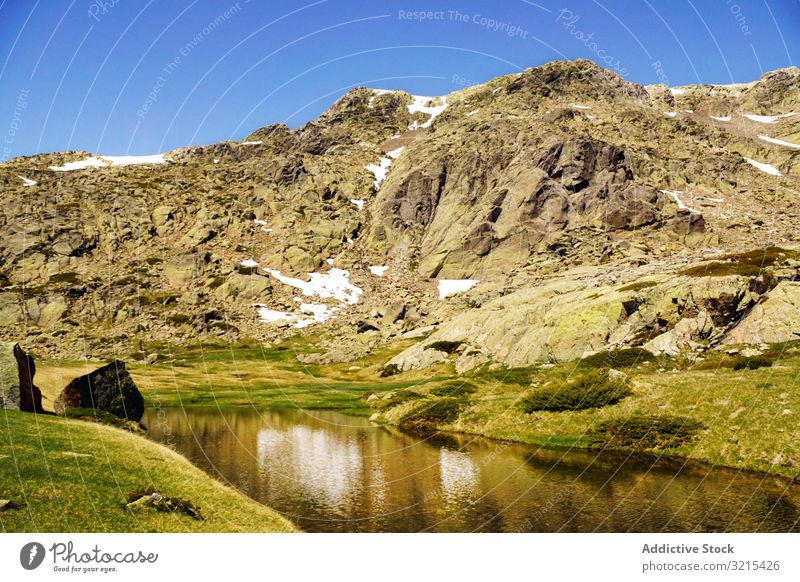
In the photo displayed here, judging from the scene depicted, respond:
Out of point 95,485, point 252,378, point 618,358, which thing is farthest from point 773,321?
point 252,378

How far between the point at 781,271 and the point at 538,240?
11604 cm

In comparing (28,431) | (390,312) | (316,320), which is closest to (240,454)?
(28,431)

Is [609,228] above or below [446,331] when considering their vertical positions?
above

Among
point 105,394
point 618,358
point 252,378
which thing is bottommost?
point 252,378

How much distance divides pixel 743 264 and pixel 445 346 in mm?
57123

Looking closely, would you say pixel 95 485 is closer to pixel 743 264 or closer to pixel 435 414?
pixel 435 414

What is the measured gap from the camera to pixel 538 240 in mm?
193375

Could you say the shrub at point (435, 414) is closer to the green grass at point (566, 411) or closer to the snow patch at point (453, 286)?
the green grass at point (566, 411)

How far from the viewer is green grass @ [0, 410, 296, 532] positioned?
22156 mm

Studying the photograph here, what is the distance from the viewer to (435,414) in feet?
210

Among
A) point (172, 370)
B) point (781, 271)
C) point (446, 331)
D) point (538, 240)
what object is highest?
point (538, 240)

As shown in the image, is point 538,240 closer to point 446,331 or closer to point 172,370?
point 446,331
